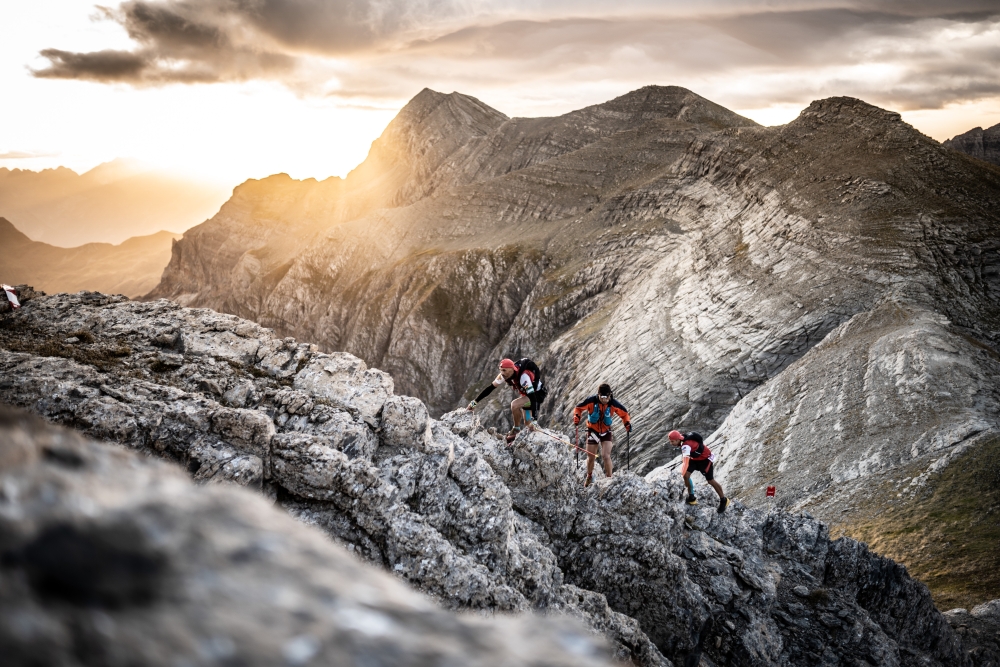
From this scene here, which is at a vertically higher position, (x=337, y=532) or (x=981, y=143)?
(x=981, y=143)

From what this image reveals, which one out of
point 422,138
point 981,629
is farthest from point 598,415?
point 422,138

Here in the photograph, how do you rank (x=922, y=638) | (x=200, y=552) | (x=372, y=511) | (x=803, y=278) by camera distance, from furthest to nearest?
1. (x=803, y=278)
2. (x=922, y=638)
3. (x=372, y=511)
4. (x=200, y=552)

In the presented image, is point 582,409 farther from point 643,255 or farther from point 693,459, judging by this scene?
point 643,255

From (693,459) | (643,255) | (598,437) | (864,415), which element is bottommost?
(864,415)

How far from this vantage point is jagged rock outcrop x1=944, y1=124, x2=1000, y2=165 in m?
167

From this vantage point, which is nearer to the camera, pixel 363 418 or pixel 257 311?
pixel 363 418

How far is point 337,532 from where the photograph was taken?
1147 centimetres

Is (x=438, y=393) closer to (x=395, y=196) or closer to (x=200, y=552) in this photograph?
(x=395, y=196)

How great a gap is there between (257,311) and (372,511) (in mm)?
136742

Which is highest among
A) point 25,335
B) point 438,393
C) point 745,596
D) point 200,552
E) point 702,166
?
point 702,166

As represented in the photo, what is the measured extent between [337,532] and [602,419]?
9.86 m

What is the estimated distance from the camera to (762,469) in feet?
121

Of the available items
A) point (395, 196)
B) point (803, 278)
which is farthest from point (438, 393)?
point (395, 196)

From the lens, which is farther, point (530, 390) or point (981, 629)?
point (981, 629)
